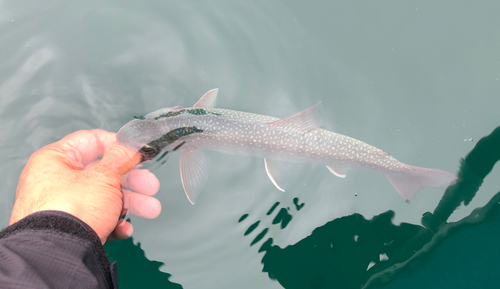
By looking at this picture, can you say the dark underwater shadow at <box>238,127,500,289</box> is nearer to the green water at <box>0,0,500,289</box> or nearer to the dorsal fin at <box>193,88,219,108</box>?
the green water at <box>0,0,500,289</box>

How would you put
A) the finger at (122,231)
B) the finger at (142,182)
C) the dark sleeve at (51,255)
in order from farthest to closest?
the finger at (142,182), the finger at (122,231), the dark sleeve at (51,255)

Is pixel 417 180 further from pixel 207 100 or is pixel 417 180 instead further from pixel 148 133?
pixel 148 133

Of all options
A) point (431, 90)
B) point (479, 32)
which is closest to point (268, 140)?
point (431, 90)

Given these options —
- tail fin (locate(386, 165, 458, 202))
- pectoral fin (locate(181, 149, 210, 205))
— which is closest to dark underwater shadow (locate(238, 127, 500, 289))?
tail fin (locate(386, 165, 458, 202))

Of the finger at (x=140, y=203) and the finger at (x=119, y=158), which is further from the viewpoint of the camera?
the finger at (x=140, y=203)

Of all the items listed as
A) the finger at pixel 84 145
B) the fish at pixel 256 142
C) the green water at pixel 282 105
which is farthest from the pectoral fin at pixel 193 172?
the finger at pixel 84 145

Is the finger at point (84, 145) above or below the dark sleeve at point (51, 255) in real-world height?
above

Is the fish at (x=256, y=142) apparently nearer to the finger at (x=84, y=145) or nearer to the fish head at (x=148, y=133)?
the fish head at (x=148, y=133)
